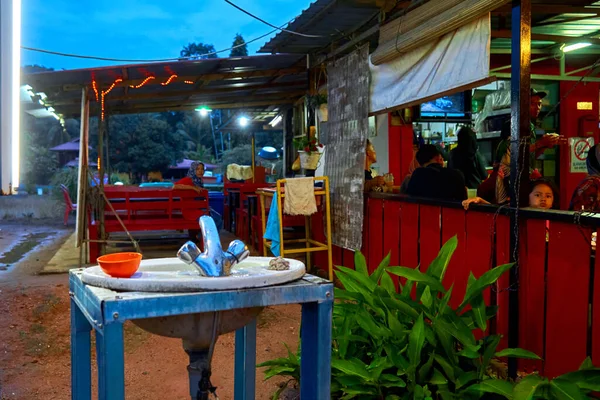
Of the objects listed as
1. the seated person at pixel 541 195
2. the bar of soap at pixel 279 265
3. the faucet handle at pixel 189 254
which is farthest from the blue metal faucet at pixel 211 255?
the seated person at pixel 541 195

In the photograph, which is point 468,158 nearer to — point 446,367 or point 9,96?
point 446,367

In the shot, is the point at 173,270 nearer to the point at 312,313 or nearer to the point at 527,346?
the point at 312,313

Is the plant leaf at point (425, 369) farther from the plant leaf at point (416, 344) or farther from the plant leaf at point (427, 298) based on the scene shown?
the plant leaf at point (427, 298)

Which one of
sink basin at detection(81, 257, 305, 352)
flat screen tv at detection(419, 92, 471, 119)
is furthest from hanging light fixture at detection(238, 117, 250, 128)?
sink basin at detection(81, 257, 305, 352)

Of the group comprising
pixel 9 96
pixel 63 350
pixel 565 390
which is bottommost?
pixel 63 350

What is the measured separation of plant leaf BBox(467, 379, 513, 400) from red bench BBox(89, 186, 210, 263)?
6.77 metres

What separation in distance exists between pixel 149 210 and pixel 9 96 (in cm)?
714

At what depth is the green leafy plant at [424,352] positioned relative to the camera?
275cm

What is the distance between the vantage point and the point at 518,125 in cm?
358

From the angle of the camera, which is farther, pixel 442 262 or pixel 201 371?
pixel 442 262

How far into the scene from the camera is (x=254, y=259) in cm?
272

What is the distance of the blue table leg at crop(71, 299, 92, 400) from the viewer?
7.80ft

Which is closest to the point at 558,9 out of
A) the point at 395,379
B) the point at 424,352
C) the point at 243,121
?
the point at 424,352

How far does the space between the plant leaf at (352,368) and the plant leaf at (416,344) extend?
277mm
